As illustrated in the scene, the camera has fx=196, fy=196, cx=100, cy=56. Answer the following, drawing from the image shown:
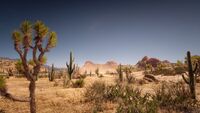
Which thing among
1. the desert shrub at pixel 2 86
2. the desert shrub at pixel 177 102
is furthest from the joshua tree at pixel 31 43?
the desert shrub at pixel 177 102

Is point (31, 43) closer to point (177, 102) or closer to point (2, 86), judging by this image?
point (2, 86)

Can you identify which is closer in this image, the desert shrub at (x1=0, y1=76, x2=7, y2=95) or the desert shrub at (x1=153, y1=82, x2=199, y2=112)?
the desert shrub at (x1=0, y1=76, x2=7, y2=95)

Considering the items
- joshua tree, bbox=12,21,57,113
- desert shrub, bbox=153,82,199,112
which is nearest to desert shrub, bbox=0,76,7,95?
joshua tree, bbox=12,21,57,113

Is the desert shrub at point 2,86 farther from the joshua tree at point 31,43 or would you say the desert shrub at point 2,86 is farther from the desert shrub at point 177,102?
the desert shrub at point 177,102

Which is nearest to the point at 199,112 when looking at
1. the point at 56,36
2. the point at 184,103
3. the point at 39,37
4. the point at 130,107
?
the point at 184,103

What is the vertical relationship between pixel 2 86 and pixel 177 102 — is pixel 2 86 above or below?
above

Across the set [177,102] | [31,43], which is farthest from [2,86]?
[177,102]

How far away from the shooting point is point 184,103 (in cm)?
763

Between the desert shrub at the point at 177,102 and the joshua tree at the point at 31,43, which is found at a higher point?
the joshua tree at the point at 31,43

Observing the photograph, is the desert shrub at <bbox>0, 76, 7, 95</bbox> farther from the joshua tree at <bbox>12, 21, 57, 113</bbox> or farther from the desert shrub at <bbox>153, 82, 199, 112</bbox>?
the desert shrub at <bbox>153, 82, 199, 112</bbox>

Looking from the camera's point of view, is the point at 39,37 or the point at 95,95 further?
the point at 95,95

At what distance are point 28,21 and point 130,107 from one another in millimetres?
4313

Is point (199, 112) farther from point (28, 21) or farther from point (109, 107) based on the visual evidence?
point (28, 21)

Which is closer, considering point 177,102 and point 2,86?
point 2,86
